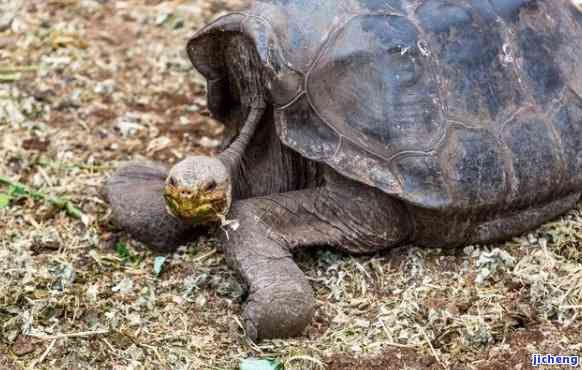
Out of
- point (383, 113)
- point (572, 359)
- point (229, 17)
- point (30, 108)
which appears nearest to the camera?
point (572, 359)

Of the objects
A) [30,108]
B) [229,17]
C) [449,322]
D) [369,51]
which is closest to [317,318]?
[449,322]

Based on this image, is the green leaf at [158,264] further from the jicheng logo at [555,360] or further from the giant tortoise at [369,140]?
the jicheng logo at [555,360]

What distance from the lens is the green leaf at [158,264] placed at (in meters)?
3.94

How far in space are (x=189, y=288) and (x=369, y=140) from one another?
0.99 meters

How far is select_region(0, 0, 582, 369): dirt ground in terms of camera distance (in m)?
3.44

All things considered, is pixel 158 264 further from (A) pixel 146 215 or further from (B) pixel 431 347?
(B) pixel 431 347

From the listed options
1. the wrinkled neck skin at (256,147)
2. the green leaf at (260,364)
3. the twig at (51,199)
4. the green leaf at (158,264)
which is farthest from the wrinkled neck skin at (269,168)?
the green leaf at (260,364)

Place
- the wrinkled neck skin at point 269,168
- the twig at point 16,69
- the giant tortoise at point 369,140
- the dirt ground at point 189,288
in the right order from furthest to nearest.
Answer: the twig at point 16,69, the wrinkled neck skin at point 269,168, the giant tortoise at point 369,140, the dirt ground at point 189,288

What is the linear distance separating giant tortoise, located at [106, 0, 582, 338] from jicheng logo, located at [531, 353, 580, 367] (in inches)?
27.6

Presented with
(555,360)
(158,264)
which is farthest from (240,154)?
(555,360)

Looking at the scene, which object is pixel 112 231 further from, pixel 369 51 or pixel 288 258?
pixel 369 51

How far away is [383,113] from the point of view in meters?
3.65

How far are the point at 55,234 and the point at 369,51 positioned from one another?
1683 millimetres

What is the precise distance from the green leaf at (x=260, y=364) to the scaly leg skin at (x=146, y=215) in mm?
841
